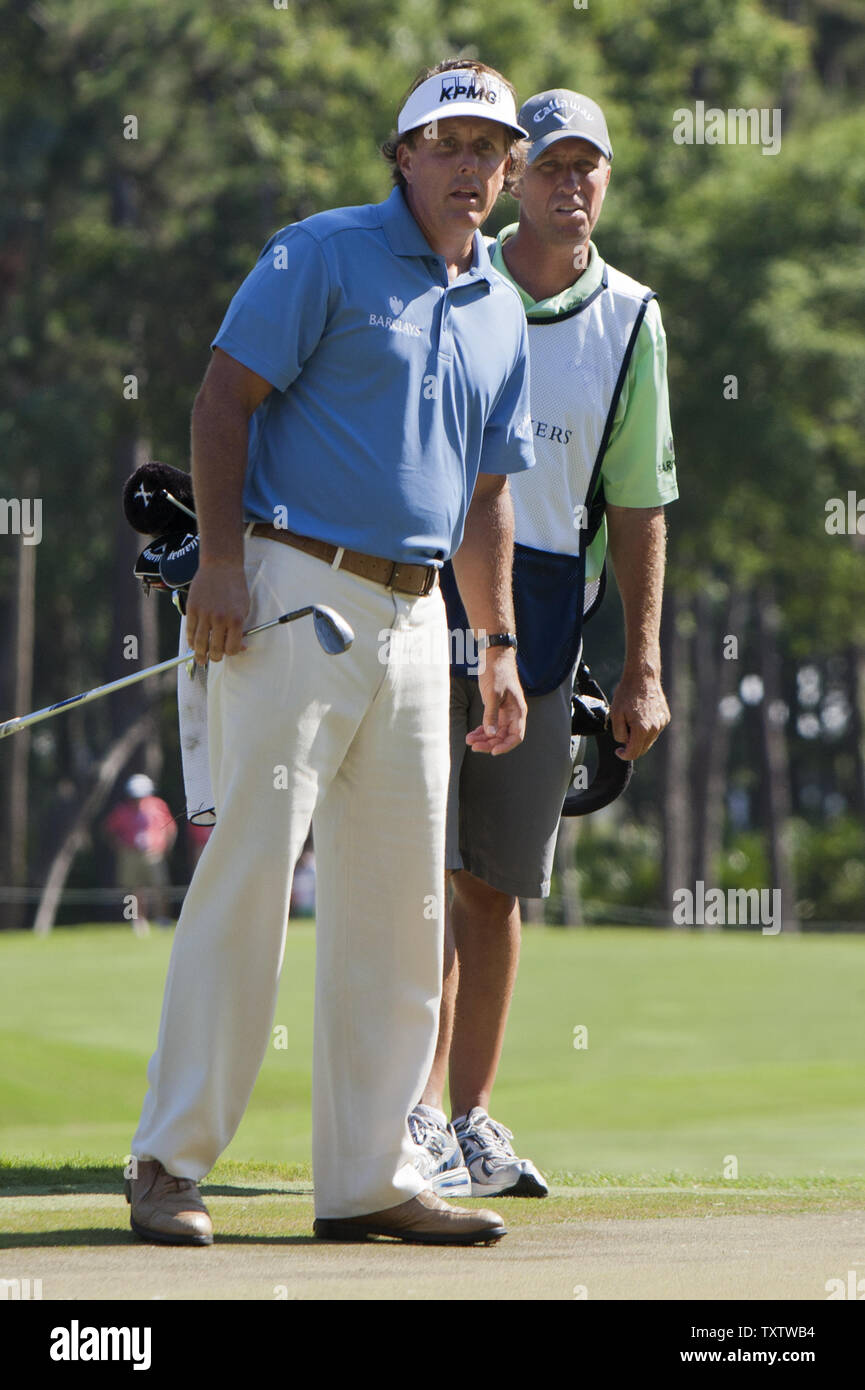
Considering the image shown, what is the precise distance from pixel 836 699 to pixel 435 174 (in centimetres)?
4907

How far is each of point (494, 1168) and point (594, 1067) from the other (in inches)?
217

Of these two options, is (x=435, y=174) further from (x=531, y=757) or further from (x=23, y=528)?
(x=23, y=528)

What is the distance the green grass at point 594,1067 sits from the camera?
7020 millimetres

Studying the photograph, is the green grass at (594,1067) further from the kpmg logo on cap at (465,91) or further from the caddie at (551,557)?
the kpmg logo on cap at (465,91)

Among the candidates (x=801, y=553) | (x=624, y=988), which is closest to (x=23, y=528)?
Result: (x=801, y=553)

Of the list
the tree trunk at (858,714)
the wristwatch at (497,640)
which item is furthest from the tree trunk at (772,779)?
the wristwatch at (497,640)

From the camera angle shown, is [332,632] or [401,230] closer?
[332,632]

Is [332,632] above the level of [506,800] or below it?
above

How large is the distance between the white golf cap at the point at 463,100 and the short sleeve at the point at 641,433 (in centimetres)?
112

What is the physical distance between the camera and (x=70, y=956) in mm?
15469

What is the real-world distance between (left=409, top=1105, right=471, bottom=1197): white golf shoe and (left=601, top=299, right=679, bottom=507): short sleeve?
1701mm

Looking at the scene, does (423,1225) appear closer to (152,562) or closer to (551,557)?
(152,562)

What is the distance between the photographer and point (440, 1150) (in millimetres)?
4969

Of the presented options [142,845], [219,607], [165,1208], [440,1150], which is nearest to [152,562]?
[219,607]
